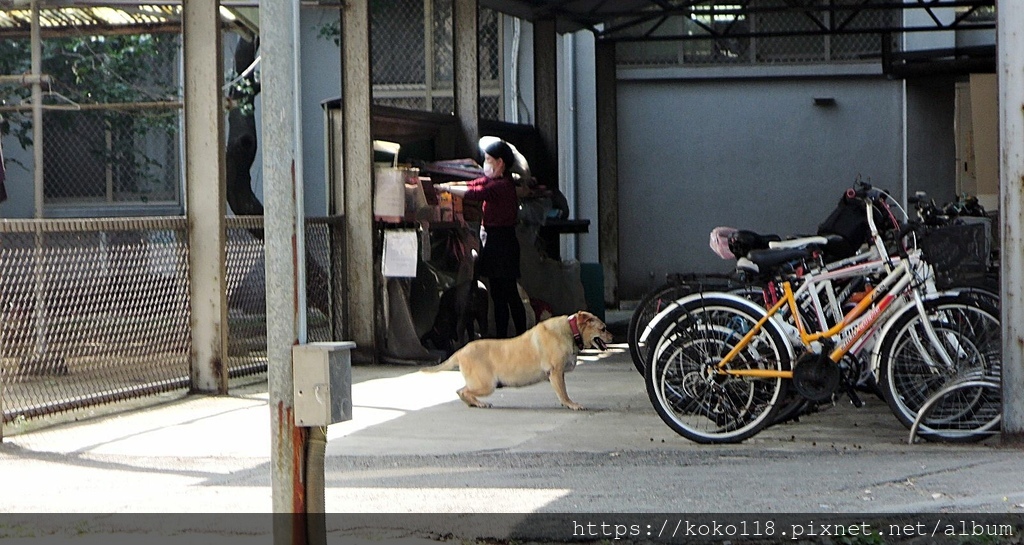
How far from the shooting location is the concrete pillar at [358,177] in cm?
1194

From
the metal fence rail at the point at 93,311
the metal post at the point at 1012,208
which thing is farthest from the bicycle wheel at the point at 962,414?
the metal fence rail at the point at 93,311

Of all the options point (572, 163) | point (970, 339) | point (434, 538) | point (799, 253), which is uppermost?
point (572, 163)

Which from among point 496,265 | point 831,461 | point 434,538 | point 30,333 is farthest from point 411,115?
point 434,538

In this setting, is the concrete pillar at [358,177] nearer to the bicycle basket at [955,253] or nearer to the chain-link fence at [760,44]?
the bicycle basket at [955,253]

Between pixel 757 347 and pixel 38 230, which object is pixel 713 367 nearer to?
pixel 757 347

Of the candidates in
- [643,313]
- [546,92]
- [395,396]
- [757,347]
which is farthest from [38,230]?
[546,92]

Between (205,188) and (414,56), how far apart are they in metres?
10.0

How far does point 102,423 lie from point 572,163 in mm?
11841

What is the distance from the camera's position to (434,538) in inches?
219

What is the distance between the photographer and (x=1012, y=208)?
7414mm

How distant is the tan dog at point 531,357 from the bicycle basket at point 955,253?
2398 millimetres

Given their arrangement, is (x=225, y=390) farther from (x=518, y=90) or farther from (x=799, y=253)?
(x=518, y=90)

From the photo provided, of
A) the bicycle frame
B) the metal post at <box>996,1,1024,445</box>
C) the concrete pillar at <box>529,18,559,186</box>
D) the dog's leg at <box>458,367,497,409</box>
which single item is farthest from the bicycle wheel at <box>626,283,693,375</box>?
the concrete pillar at <box>529,18,559,186</box>

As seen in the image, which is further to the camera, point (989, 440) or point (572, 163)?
point (572, 163)
